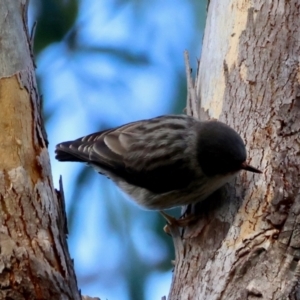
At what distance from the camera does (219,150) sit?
9.46 ft

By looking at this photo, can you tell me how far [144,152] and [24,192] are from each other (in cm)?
96

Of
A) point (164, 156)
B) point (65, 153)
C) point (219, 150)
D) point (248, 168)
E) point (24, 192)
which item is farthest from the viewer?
point (65, 153)

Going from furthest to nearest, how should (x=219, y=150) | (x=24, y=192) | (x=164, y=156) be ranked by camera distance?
(x=164, y=156) < (x=219, y=150) < (x=24, y=192)

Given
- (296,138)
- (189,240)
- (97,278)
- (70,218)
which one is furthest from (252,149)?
(97,278)

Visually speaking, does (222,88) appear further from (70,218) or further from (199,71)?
(70,218)

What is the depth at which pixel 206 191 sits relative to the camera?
281 centimetres

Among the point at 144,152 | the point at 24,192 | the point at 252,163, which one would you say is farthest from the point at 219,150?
the point at 24,192

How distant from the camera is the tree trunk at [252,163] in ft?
7.48

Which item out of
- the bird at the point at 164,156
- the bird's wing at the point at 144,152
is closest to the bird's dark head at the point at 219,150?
the bird at the point at 164,156

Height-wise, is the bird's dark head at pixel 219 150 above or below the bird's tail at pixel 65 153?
above

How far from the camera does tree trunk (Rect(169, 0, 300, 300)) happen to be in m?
2.28

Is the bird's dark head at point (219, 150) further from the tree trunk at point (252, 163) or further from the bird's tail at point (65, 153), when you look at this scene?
the bird's tail at point (65, 153)

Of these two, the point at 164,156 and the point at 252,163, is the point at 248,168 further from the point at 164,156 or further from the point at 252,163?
the point at 164,156

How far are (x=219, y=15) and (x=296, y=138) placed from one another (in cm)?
90
